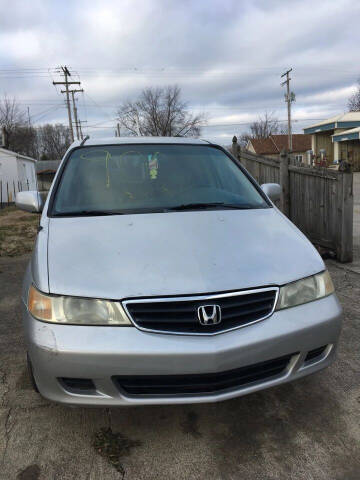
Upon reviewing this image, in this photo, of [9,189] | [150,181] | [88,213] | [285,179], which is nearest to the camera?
[88,213]

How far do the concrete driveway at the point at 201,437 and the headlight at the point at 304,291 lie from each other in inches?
30.5

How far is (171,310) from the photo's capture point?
194cm

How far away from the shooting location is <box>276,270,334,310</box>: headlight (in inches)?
83.3

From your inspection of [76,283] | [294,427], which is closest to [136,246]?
[76,283]

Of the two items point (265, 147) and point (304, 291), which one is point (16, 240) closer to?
point (304, 291)

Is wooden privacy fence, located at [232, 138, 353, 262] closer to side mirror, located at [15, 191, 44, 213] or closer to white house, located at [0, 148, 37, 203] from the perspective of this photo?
side mirror, located at [15, 191, 44, 213]

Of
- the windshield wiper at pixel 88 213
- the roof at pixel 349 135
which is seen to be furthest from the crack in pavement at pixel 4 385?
the roof at pixel 349 135

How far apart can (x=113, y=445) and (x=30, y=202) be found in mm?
2139

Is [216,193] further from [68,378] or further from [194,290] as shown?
[68,378]

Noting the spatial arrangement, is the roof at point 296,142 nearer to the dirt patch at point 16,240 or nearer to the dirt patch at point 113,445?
the dirt patch at point 16,240

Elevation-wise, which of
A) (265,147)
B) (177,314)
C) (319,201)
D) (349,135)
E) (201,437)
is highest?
(265,147)

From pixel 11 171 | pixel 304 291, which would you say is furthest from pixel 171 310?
pixel 11 171

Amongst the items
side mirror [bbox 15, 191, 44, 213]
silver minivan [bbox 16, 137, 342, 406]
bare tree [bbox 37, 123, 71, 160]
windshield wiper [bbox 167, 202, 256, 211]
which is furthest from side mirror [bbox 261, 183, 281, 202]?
bare tree [bbox 37, 123, 71, 160]

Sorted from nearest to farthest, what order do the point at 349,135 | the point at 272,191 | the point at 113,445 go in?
1. the point at 113,445
2. the point at 272,191
3. the point at 349,135
